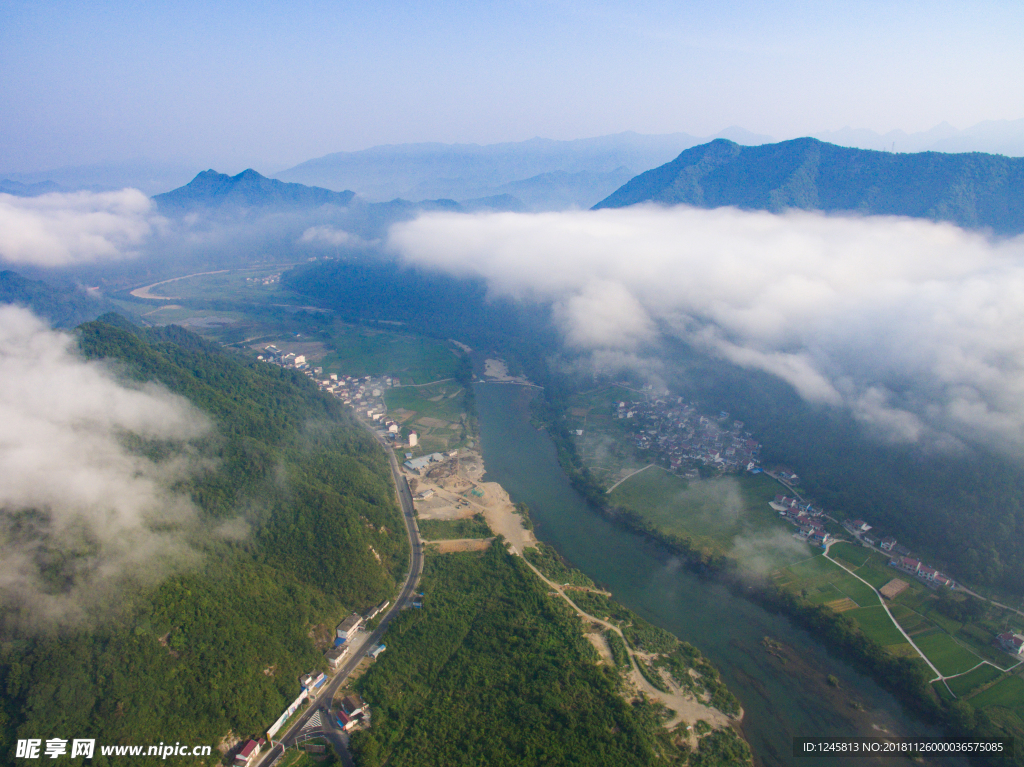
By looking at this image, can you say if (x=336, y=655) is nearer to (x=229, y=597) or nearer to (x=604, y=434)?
(x=229, y=597)

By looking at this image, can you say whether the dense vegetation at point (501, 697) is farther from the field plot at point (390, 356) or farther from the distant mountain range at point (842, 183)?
the distant mountain range at point (842, 183)

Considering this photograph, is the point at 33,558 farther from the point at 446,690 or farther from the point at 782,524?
the point at 782,524

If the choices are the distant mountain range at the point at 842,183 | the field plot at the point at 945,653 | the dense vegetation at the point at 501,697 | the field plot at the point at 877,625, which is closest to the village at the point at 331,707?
the dense vegetation at the point at 501,697

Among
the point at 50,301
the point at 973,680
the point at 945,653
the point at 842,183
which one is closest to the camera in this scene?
the point at 973,680

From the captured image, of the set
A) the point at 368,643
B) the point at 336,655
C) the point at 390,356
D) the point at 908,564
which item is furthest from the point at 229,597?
the point at 390,356

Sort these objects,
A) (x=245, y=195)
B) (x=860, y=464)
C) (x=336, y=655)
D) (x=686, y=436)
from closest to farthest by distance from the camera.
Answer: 1. (x=336, y=655)
2. (x=860, y=464)
3. (x=686, y=436)
4. (x=245, y=195)

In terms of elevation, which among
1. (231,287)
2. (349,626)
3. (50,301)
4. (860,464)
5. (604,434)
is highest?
(50,301)

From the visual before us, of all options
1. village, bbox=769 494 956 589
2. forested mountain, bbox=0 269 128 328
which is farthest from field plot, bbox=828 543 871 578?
forested mountain, bbox=0 269 128 328
